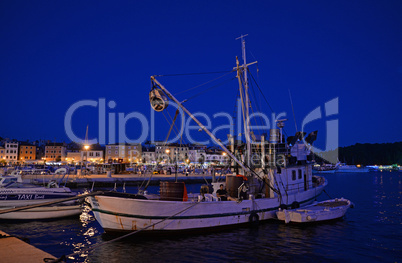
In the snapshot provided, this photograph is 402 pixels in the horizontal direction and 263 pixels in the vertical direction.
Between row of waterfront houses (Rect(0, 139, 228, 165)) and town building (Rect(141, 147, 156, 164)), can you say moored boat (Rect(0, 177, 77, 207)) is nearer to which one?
row of waterfront houses (Rect(0, 139, 228, 165))

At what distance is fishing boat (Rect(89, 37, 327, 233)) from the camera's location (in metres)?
14.9

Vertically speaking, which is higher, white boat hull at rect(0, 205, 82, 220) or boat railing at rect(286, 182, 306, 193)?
boat railing at rect(286, 182, 306, 193)

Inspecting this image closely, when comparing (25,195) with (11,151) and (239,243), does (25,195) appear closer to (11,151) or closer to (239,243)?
(239,243)

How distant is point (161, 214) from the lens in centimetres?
1511

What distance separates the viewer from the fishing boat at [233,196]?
588 inches

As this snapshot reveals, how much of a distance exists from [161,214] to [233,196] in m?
5.87

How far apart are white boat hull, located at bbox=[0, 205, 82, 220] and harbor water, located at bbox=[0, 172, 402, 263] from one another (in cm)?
75

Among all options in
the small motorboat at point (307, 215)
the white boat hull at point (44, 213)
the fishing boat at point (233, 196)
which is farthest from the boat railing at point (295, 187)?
the white boat hull at point (44, 213)

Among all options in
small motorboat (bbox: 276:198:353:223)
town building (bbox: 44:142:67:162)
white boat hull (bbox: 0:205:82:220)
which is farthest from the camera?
town building (bbox: 44:142:67:162)

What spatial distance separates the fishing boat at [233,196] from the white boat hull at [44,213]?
765cm

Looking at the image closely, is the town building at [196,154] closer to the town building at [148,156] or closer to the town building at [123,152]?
the town building at [148,156]

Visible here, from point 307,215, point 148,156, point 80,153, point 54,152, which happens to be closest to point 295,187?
point 307,215

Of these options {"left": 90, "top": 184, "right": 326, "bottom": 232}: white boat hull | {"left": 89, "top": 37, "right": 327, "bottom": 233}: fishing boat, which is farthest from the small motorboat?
{"left": 90, "top": 184, "right": 326, "bottom": 232}: white boat hull

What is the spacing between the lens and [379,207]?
3023 cm
